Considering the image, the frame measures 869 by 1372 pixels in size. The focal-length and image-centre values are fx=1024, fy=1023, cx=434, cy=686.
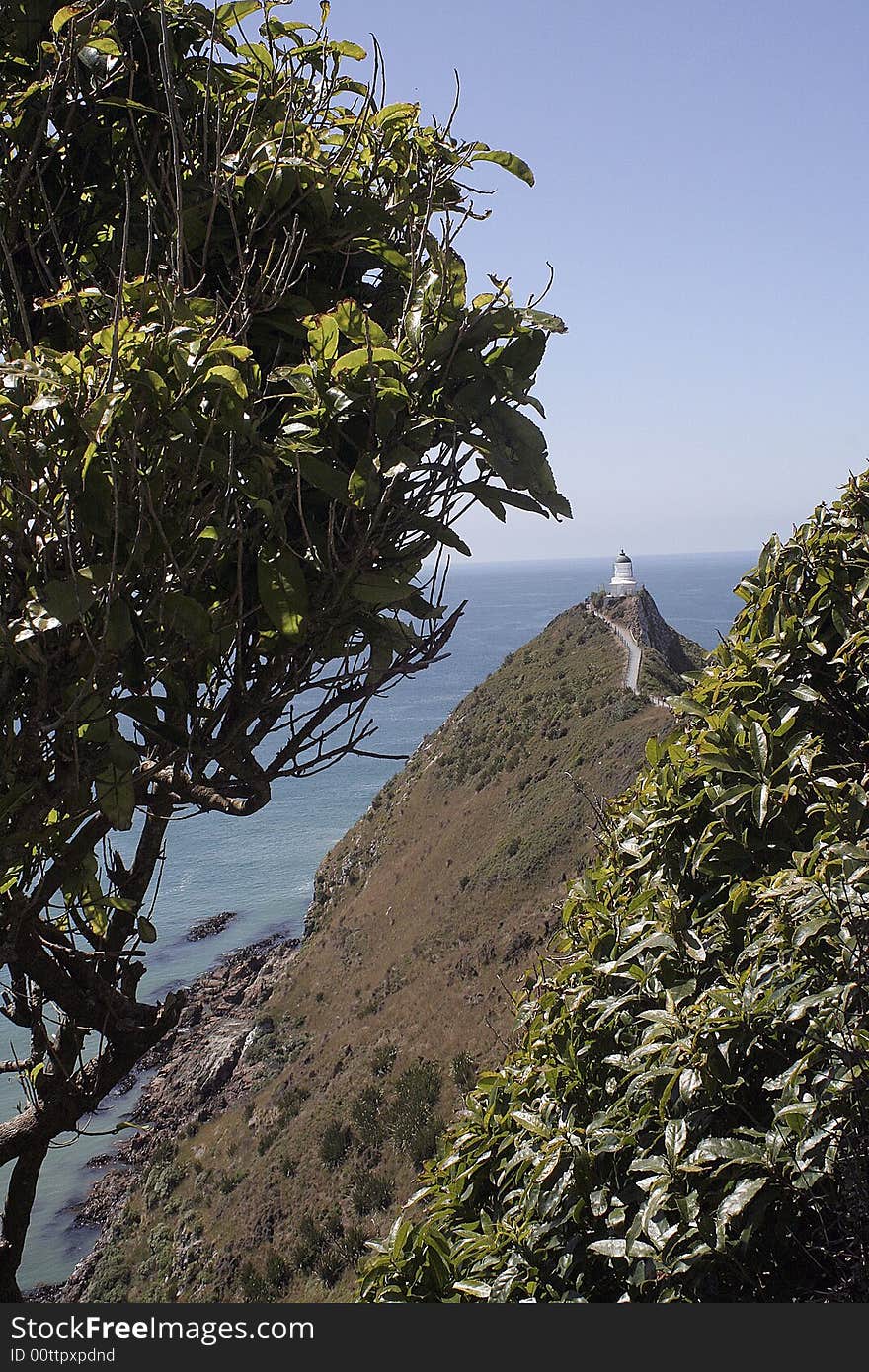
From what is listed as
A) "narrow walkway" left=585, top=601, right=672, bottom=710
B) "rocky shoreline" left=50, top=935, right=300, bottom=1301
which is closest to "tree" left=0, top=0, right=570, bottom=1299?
"rocky shoreline" left=50, top=935, right=300, bottom=1301

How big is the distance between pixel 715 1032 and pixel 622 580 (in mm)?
53451

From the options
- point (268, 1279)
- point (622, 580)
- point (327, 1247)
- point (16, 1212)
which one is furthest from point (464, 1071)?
point (622, 580)

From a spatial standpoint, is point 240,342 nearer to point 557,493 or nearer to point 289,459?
point 289,459

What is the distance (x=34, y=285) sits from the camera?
254 centimetres

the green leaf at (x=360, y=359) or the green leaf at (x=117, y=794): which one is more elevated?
the green leaf at (x=360, y=359)

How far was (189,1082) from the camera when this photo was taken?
39.8 meters

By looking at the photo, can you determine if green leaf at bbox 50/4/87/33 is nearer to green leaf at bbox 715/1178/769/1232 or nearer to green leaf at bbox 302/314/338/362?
green leaf at bbox 302/314/338/362

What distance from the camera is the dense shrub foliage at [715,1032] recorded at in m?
2.22

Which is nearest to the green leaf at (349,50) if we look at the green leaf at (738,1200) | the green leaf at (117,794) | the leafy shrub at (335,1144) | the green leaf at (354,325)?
the green leaf at (354,325)

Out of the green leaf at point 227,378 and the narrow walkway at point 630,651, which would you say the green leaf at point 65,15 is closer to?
the green leaf at point 227,378

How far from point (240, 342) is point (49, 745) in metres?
0.93


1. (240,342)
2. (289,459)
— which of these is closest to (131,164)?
(240,342)

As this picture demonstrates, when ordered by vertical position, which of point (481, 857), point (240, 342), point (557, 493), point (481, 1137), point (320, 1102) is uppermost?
point (240, 342)

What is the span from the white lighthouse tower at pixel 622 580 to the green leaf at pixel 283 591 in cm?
5182
